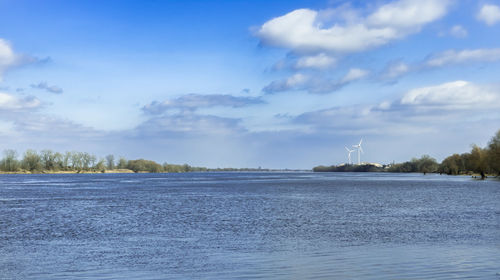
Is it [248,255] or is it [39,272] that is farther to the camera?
[248,255]

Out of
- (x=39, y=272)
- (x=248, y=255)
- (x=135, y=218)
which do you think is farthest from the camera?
(x=135, y=218)

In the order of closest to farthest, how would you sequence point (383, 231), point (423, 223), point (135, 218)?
point (383, 231) < point (423, 223) < point (135, 218)

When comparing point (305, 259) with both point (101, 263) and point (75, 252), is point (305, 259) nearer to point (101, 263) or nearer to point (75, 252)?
point (101, 263)

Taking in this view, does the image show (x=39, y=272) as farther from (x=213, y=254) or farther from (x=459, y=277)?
(x=459, y=277)

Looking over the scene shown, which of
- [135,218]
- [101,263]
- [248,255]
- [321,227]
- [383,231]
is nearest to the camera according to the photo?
[101,263]

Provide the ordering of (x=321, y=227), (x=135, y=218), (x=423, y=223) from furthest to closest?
(x=135, y=218), (x=423, y=223), (x=321, y=227)

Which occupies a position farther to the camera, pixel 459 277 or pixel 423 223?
pixel 423 223

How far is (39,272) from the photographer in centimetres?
1917

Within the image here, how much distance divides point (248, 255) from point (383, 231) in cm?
1233

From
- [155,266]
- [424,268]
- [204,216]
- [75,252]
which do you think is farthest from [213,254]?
[204,216]

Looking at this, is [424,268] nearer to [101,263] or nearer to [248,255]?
[248,255]

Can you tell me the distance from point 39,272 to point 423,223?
2756 cm

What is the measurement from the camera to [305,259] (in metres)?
21.5

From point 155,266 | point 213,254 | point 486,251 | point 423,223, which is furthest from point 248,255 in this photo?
point 423,223
